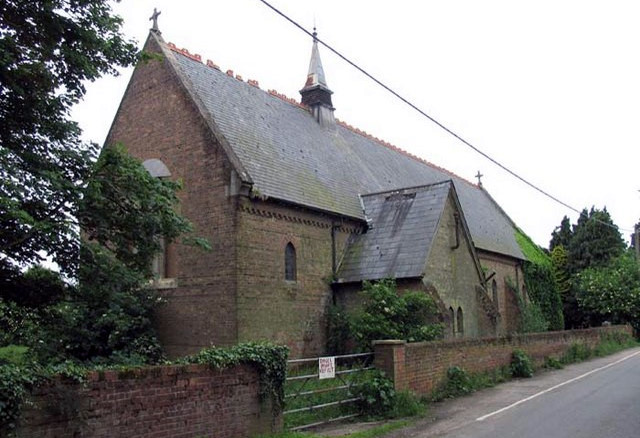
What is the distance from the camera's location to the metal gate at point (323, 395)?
11.8 m

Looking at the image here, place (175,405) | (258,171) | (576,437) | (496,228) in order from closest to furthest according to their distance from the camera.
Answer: (175,405), (576,437), (258,171), (496,228)

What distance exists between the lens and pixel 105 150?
1284 cm

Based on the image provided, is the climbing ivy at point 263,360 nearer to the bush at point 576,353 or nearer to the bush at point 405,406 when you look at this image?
A: the bush at point 405,406

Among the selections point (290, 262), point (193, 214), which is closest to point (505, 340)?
point (290, 262)

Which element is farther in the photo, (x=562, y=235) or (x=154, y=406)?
(x=562, y=235)

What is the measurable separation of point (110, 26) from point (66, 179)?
329 centimetres

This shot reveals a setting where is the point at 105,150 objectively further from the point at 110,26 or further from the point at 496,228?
the point at 496,228

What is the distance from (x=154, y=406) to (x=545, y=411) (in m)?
8.39

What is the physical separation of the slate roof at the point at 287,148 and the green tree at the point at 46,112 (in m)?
6.49

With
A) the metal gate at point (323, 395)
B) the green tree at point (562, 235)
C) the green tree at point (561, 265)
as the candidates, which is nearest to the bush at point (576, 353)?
the metal gate at point (323, 395)

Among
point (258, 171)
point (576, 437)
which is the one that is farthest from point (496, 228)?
point (576, 437)

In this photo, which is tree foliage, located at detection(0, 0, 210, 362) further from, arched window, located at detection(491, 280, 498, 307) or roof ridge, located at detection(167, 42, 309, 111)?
arched window, located at detection(491, 280, 498, 307)

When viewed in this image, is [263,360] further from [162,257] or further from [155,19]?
[155,19]

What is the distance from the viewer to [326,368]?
1230 cm
